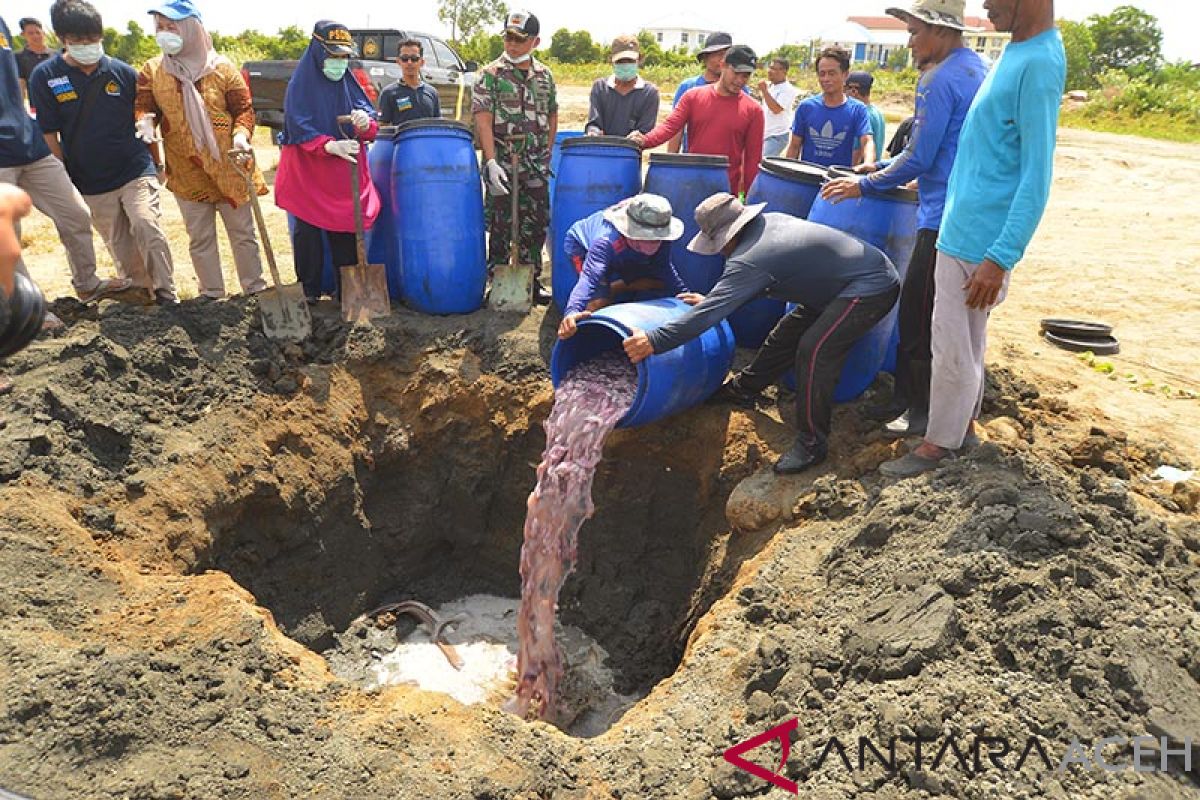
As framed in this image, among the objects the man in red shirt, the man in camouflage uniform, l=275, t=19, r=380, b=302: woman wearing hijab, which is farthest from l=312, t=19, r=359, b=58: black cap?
the man in red shirt

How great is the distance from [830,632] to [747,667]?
0.32 metres

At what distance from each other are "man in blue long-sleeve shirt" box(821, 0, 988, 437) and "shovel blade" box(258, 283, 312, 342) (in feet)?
9.89

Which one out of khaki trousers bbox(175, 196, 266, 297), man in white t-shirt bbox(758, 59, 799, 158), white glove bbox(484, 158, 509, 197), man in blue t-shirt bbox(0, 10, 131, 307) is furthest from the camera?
man in white t-shirt bbox(758, 59, 799, 158)

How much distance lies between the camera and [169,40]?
14.4ft

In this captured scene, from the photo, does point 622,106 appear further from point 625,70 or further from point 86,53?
point 86,53

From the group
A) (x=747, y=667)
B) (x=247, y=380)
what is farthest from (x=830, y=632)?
(x=247, y=380)

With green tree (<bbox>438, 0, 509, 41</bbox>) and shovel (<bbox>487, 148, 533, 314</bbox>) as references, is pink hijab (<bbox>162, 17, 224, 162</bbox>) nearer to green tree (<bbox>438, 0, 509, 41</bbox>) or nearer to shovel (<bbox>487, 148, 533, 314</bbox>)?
shovel (<bbox>487, 148, 533, 314</bbox>)

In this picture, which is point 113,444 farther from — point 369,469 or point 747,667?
point 747,667

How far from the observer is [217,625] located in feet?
9.55

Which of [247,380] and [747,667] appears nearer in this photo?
[747,667]

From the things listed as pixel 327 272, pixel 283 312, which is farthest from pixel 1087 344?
pixel 283 312

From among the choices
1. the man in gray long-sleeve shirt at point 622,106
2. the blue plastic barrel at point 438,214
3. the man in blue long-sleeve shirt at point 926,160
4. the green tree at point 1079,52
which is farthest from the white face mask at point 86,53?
the green tree at point 1079,52

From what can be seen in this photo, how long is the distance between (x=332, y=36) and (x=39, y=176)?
179 cm

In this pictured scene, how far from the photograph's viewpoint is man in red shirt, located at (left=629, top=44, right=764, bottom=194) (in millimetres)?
5277
